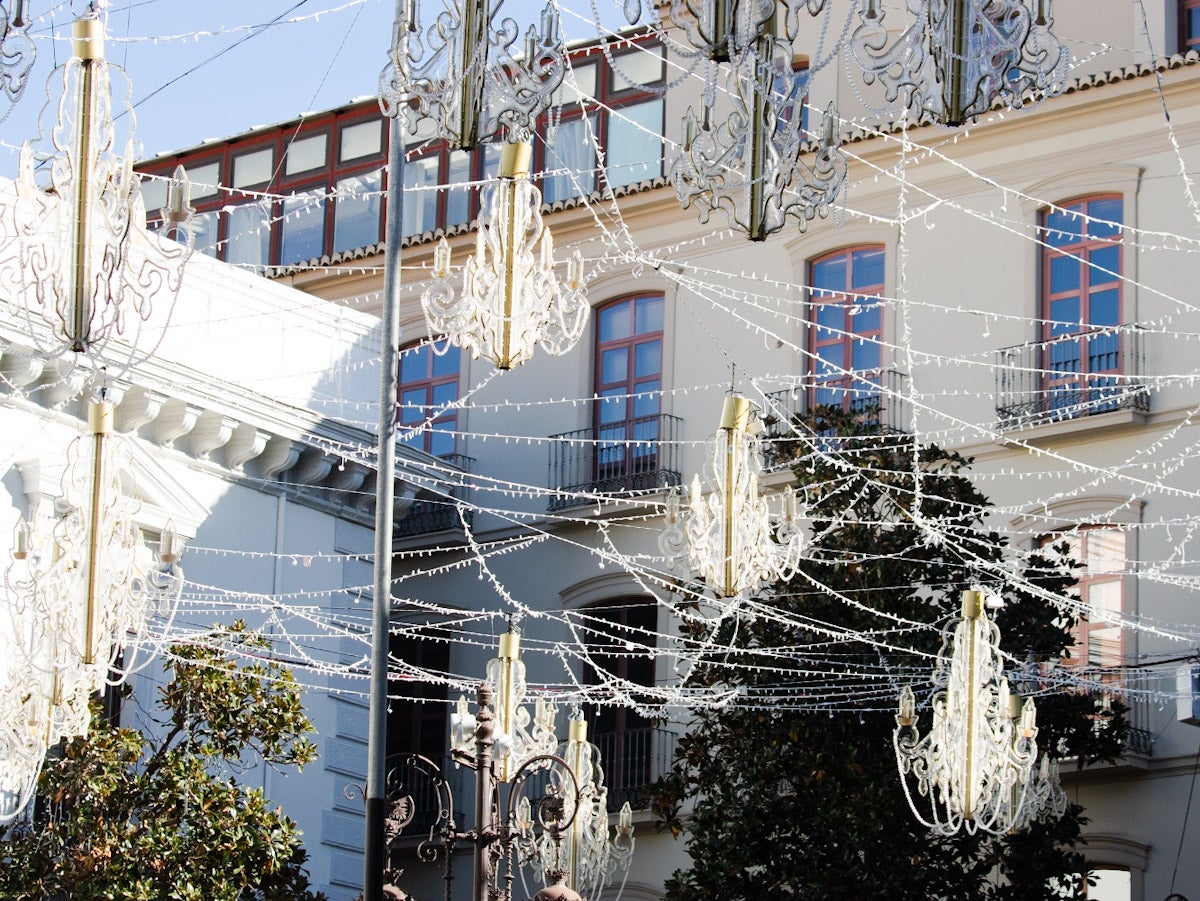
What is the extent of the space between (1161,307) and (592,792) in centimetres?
652

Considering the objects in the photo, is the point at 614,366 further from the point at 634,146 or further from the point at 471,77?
the point at 471,77

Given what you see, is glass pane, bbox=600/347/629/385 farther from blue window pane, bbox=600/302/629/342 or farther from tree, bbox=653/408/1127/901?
tree, bbox=653/408/1127/901

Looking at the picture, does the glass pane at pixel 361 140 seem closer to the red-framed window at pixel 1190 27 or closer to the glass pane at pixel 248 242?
the glass pane at pixel 248 242

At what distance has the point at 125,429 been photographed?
20.5m

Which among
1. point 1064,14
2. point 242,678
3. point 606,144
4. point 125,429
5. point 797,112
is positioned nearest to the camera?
point 797,112

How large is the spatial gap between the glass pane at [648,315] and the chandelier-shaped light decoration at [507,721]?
673 cm

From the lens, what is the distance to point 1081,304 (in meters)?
21.9

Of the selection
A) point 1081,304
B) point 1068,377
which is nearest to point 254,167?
point 1081,304

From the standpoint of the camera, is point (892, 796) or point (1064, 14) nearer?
point (892, 796)

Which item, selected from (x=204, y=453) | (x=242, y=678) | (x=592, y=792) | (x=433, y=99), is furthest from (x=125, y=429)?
(x=433, y=99)

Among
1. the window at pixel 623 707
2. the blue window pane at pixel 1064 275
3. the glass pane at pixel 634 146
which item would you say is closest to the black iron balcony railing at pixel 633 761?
the window at pixel 623 707

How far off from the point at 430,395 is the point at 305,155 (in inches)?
139

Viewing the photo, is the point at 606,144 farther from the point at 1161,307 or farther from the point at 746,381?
the point at 1161,307

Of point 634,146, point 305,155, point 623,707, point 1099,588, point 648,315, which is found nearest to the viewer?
point 1099,588
